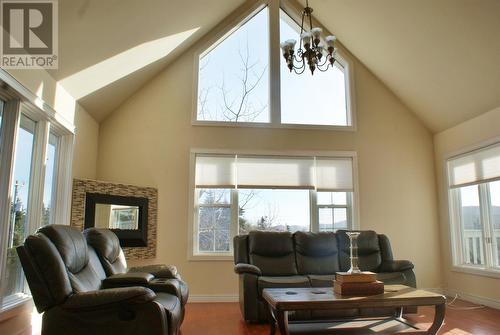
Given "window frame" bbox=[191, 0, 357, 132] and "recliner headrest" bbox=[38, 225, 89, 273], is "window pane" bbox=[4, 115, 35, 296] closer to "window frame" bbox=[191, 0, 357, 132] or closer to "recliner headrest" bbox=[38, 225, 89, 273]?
"recliner headrest" bbox=[38, 225, 89, 273]

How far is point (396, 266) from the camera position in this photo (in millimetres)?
4711

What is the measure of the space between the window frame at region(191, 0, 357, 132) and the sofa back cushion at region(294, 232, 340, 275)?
6.42 ft

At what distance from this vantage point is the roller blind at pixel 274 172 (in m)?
5.92


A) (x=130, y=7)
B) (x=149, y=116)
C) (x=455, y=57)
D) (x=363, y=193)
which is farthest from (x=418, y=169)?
(x=130, y=7)

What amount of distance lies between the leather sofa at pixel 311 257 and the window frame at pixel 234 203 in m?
0.99

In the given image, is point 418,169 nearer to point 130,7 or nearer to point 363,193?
point 363,193

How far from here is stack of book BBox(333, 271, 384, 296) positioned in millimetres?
3408

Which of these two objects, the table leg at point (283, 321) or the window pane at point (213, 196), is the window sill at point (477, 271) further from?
the window pane at point (213, 196)

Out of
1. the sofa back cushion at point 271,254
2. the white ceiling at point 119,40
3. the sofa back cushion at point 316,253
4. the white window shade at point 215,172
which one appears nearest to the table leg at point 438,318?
the sofa back cushion at point 316,253

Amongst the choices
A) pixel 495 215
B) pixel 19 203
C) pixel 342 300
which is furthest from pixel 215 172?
pixel 495 215

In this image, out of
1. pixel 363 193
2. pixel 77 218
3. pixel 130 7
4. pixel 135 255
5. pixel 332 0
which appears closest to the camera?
pixel 130 7

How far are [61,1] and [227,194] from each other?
349 cm

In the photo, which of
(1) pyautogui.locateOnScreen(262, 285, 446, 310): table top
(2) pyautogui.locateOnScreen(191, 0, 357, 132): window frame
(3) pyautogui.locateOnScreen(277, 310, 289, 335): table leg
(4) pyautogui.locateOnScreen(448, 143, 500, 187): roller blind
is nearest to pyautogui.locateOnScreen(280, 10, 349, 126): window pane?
(2) pyautogui.locateOnScreen(191, 0, 357, 132): window frame

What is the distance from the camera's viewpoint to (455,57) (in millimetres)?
4977
